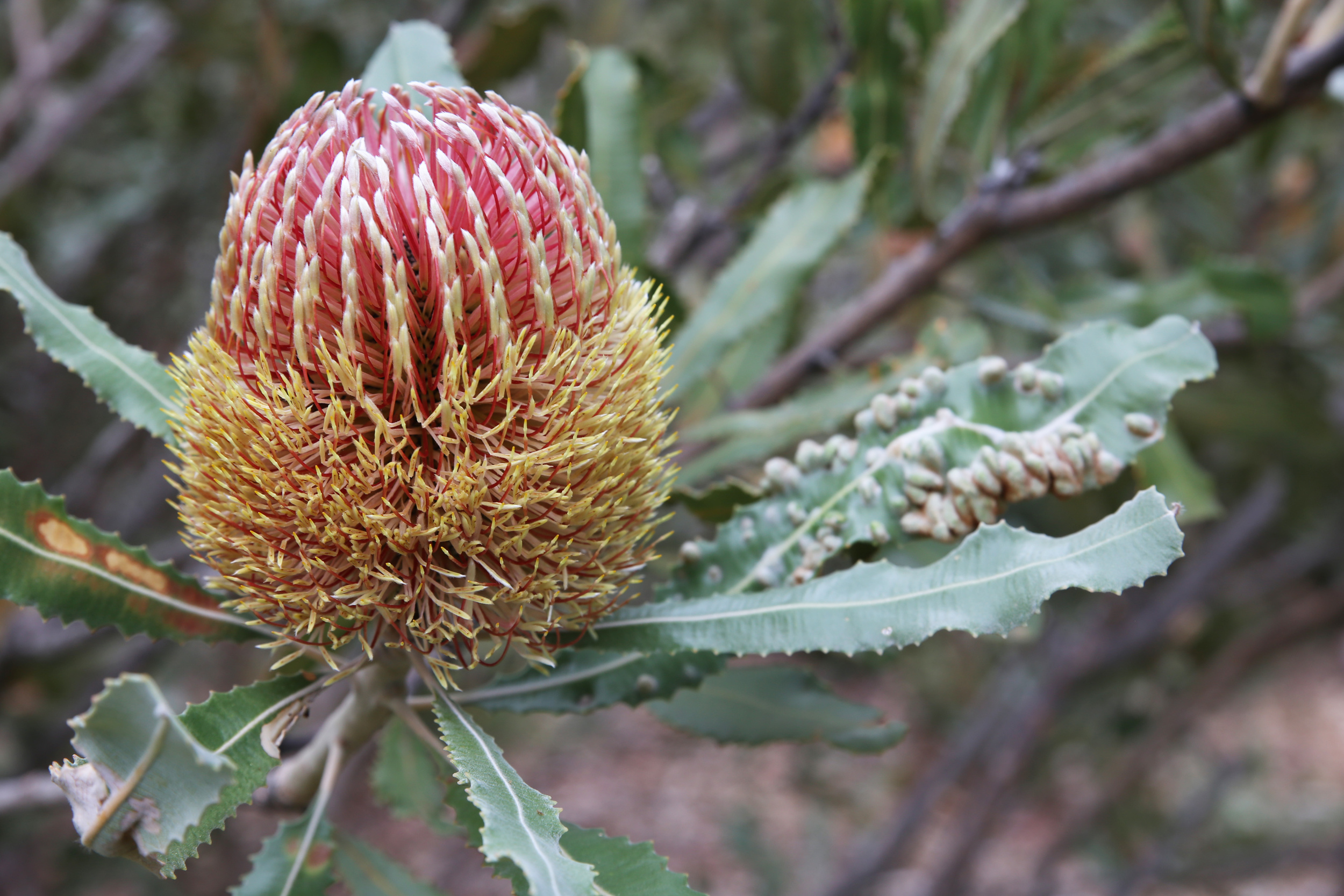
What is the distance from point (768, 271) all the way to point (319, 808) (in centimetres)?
108

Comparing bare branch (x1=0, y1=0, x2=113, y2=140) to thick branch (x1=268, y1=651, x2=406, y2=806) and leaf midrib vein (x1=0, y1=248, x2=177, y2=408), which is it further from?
thick branch (x1=268, y1=651, x2=406, y2=806)

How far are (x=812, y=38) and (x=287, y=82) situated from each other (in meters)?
1.23

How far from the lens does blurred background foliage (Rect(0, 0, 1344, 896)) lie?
1.74 meters

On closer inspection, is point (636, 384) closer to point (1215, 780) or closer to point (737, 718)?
point (737, 718)

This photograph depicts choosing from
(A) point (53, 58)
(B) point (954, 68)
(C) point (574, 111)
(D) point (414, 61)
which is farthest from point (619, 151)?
(A) point (53, 58)

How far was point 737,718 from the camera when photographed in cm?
133

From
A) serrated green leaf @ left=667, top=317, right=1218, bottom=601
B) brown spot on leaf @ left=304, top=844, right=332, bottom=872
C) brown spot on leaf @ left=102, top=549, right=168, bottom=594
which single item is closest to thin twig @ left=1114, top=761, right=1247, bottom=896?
serrated green leaf @ left=667, top=317, right=1218, bottom=601

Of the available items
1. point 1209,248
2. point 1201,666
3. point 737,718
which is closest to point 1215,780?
point 1201,666

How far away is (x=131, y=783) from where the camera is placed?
2.35 feet

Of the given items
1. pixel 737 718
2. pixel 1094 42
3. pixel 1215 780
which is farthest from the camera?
pixel 1215 780

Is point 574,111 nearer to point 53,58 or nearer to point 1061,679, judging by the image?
point 53,58

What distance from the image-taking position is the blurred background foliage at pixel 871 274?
174cm

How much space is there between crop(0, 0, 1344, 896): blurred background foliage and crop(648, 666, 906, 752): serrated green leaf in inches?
10.7

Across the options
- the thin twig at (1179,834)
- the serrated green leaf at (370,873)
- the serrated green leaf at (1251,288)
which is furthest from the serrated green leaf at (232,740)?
the thin twig at (1179,834)
